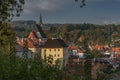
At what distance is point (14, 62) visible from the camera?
6.57 m

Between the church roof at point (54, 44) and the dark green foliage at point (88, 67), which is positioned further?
the church roof at point (54, 44)

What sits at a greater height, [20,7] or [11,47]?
[20,7]

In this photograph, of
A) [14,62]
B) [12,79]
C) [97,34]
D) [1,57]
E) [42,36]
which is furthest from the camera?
[97,34]

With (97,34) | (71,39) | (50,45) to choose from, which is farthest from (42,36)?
(97,34)

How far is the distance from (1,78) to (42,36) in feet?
359

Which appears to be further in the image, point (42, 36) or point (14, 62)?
point (42, 36)

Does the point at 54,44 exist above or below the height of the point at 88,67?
above

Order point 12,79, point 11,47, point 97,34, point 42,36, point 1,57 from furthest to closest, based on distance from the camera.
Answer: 1. point 97,34
2. point 42,36
3. point 11,47
4. point 1,57
5. point 12,79

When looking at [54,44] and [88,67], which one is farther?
[54,44]

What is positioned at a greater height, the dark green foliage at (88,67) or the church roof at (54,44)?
the church roof at (54,44)

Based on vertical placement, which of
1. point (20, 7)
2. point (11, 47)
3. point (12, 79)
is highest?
point (20, 7)

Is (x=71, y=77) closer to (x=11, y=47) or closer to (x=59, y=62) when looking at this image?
(x=59, y=62)

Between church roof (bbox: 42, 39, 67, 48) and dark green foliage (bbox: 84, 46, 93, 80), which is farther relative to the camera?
church roof (bbox: 42, 39, 67, 48)

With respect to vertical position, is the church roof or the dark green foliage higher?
the church roof
